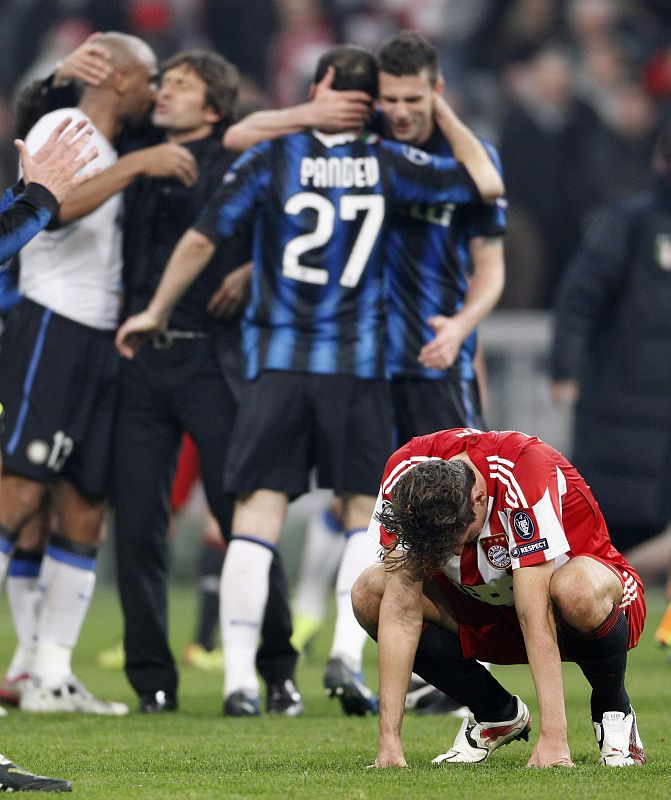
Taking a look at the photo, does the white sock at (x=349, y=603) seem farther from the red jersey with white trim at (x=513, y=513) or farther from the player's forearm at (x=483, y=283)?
the red jersey with white trim at (x=513, y=513)

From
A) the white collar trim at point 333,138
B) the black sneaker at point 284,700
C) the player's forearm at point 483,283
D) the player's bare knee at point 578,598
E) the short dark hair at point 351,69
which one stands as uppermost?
the short dark hair at point 351,69

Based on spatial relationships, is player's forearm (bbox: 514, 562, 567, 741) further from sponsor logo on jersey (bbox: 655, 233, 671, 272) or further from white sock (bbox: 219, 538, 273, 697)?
sponsor logo on jersey (bbox: 655, 233, 671, 272)

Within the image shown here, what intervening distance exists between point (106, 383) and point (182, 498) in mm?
2346

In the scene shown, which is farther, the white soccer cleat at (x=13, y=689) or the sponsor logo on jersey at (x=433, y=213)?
the white soccer cleat at (x=13, y=689)

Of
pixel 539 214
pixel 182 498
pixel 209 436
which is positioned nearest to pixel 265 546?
pixel 209 436

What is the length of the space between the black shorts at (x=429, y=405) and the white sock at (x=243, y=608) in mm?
753

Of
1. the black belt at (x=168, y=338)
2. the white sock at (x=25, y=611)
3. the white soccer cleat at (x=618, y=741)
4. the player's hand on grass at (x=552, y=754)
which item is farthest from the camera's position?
the white sock at (x=25, y=611)

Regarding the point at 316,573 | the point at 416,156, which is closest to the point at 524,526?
the point at 416,156

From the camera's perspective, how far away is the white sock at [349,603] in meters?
5.79

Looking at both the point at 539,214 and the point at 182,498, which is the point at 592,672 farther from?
the point at 539,214

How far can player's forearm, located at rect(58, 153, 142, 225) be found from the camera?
5.98 m

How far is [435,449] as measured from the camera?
4445 millimetres

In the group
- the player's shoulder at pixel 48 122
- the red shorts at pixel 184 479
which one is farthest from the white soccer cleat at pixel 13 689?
the red shorts at pixel 184 479

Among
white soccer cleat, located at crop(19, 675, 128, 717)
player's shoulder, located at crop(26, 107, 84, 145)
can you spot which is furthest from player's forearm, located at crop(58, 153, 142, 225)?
white soccer cleat, located at crop(19, 675, 128, 717)
